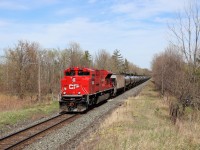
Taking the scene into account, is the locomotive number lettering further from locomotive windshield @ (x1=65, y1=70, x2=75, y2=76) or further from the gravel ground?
the gravel ground

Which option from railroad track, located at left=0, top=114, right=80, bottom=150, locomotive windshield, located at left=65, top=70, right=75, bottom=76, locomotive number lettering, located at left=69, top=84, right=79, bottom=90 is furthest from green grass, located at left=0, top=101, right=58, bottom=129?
locomotive windshield, located at left=65, top=70, right=75, bottom=76

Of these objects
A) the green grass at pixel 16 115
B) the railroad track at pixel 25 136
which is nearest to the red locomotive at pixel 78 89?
the green grass at pixel 16 115

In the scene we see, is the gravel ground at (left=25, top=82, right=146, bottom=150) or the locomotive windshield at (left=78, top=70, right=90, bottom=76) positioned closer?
the gravel ground at (left=25, top=82, right=146, bottom=150)

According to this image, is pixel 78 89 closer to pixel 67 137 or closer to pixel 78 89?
pixel 78 89

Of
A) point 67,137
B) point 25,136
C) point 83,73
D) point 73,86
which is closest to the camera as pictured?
point 67,137

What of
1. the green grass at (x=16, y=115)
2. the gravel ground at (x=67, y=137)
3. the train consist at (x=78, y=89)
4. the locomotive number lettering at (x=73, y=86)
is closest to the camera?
the gravel ground at (x=67, y=137)

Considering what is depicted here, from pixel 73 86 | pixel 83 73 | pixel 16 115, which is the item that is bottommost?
pixel 16 115

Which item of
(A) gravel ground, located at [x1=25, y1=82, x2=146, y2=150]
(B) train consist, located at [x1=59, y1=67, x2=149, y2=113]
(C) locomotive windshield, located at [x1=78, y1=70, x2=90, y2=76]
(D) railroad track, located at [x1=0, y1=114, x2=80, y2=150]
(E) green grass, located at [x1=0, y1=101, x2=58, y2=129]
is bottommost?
(A) gravel ground, located at [x1=25, y1=82, x2=146, y2=150]

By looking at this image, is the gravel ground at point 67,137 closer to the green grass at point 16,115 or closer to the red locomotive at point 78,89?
the green grass at point 16,115

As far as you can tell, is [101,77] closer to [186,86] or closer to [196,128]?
[186,86]

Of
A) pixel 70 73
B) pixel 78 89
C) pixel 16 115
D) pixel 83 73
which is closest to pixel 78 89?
pixel 78 89

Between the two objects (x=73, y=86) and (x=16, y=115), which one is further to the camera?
(x=73, y=86)

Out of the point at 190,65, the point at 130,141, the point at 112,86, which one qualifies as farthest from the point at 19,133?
the point at 112,86

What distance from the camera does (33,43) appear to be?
137ft
